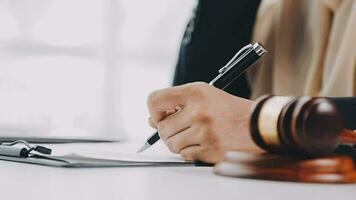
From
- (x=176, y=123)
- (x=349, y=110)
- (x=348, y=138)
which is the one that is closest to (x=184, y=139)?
(x=176, y=123)

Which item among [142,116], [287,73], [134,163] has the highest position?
[142,116]

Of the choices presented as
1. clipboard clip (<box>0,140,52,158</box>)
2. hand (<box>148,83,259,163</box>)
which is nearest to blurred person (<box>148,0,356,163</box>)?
hand (<box>148,83,259,163</box>)

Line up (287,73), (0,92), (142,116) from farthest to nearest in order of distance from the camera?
(142,116) → (0,92) → (287,73)

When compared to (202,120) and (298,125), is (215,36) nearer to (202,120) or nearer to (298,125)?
(202,120)

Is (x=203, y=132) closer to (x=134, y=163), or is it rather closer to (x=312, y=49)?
(x=134, y=163)

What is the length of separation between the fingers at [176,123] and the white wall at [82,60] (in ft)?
6.48

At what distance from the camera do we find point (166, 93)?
0.78 m

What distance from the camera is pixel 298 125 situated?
0.52 m

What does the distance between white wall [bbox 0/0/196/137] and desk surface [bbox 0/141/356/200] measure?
7.13ft

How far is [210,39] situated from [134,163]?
0.99 m

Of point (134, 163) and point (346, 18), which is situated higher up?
point (346, 18)

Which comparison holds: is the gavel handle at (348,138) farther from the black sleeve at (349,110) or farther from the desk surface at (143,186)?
the black sleeve at (349,110)

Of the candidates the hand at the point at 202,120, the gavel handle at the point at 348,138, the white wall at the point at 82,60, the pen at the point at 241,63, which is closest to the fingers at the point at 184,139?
the hand at the point at 202,120

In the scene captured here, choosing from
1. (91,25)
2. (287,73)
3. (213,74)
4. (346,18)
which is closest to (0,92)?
(91,25)
